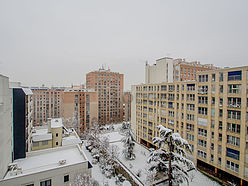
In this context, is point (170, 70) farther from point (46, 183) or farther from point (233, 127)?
point (46, 183)

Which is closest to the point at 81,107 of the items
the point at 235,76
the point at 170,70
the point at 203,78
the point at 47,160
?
the point at 47,160

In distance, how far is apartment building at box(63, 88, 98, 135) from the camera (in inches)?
1815

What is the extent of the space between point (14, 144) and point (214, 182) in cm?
2678

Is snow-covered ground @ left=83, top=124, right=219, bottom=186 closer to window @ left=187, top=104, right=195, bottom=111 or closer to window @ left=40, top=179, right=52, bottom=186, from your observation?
window @ left=40, top=179, right=52, bottom=186

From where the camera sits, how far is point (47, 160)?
15547 mm

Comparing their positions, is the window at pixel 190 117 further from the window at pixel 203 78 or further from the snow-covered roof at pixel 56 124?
the snow-covered roof at pixel 56 124

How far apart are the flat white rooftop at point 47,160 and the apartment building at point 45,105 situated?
45046mm

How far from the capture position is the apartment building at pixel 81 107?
151 feet

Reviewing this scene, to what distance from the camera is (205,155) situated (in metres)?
19.9

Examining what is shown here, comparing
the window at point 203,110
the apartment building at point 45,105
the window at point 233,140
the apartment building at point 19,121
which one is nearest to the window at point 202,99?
the window at point 203,110

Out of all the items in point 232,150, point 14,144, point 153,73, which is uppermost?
point 153,73

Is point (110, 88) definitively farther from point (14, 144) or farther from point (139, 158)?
point (14, 144)

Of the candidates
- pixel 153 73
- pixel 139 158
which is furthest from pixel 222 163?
pixel 153 73

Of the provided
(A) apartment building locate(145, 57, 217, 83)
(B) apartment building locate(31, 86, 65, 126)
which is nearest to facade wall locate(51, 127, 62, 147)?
(A) apartment building locate(145, 57, 217, 83)
